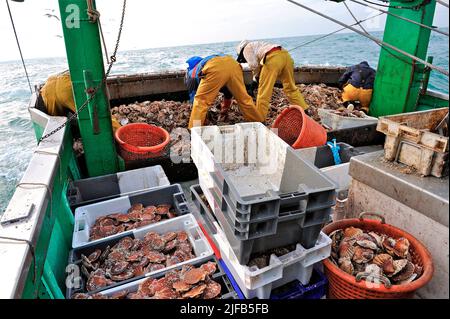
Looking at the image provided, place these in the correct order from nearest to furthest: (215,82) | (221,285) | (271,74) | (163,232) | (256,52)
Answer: (221,285) < (163,232) < (215,82) < (271,74) < (256,52)

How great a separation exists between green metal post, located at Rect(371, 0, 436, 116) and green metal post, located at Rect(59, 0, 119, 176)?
3.49 m

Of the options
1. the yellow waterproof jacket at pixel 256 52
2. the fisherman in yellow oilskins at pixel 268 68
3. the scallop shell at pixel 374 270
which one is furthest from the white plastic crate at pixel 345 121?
the scallop shell at pixel 374 270

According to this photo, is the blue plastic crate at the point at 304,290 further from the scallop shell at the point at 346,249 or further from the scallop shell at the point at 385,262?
the scallop shell at the point at 385,262

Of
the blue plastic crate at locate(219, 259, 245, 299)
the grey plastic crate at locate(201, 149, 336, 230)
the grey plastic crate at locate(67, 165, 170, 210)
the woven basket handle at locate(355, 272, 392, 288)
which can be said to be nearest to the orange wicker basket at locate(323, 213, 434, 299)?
the woven basket handle at locate(355, 272, 392, 288)

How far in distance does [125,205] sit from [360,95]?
4043 millimetres

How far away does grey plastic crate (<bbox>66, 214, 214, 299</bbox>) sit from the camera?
6.30 ft

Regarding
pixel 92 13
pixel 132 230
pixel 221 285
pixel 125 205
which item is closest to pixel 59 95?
pixel 92 13

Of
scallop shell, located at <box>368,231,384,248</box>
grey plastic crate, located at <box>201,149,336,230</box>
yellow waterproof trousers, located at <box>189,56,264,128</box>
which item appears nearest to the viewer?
grey plastic crate, located at <box>201,149,336,230</box>

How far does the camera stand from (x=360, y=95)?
4.95m

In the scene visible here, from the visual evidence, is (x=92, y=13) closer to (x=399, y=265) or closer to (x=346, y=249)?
(x=346, y=249)

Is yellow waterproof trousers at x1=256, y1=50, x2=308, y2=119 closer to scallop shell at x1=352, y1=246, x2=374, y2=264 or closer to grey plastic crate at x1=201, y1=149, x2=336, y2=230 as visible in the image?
grey plastic crate at x1=201, y1=149, x2=336, y2=230

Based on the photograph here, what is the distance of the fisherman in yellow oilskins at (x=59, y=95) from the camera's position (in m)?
3.41

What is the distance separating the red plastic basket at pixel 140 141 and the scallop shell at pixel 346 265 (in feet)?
7.01
